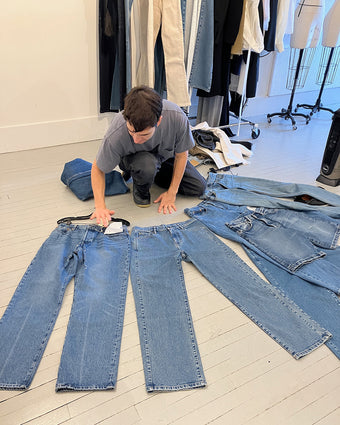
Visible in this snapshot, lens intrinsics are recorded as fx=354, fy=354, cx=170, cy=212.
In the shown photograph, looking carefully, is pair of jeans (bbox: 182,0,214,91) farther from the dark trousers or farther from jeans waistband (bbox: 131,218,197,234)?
jeans waistband (bbox: 131,218,197,234)

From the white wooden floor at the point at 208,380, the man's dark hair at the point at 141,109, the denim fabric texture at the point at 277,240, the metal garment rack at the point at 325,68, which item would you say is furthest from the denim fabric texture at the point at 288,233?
the metal garment rack at the point at 325,68

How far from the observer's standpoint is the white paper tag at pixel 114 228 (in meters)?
1.84

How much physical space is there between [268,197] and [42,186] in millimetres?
1495

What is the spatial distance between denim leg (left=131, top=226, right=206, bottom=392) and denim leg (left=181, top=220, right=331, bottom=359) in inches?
5.2

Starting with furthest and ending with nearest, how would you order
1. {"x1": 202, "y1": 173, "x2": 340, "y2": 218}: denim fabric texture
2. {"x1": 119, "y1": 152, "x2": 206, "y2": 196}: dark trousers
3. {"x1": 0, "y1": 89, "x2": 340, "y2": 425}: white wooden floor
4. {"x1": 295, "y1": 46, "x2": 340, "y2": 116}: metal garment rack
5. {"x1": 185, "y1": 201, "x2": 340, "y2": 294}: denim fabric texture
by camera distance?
{"x1": 295, "y1": 46, "x2": 340, "y2": 116}: metal garment rack, {"x1": 202, "y1": 173, "x2": 340, "y2": 218}: denim fabric texture, {"x1": 119, "y1": 152, "x2": 206, "y2": 196}: dark trousers, {"x1": 185, "y1": 201, "x2": 340, "y2": 294}: denim fabric texture, {"x1": 0, "y1": 89, "x2": 340, "y2": 425}: white wooden floor

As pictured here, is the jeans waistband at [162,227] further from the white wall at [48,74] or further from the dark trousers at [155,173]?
the white wall at [48,74]

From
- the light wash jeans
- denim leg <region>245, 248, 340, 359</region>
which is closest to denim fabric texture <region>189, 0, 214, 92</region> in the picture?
the light wash jeans

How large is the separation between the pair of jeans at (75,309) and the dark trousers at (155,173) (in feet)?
1.32

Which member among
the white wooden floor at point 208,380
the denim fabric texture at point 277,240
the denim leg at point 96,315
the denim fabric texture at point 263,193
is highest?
the denim fabric texture at point 263,193

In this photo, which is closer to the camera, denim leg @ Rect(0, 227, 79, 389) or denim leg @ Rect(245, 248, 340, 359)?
denim leg @ Rect(0, 227, 79, 389)

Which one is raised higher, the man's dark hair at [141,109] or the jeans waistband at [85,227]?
the man's dark hair at [141,109]

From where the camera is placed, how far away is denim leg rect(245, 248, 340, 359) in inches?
56.4

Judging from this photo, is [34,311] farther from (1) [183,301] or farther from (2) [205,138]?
(2) [205,138]

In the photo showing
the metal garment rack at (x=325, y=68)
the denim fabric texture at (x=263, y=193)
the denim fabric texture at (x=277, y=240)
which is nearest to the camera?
the denim fabric texture at (x=277, y=240)
